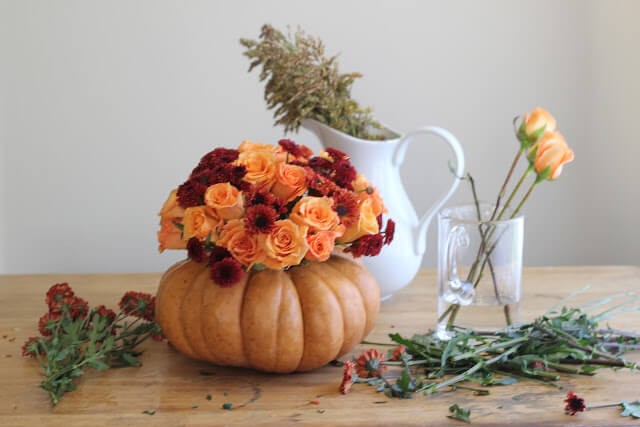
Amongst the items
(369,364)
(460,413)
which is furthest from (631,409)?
(369,364)

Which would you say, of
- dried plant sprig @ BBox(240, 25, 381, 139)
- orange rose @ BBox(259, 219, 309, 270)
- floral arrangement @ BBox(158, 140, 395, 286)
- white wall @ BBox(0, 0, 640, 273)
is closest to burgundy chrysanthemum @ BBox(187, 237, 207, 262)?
floral arrangement @ BBox(158, 140, 395, 286)

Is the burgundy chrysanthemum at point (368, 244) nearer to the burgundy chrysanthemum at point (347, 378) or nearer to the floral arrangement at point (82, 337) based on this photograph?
the burgundy chrysanthemum at point (347, 378)

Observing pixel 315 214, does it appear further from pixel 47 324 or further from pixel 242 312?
pixel 47 324

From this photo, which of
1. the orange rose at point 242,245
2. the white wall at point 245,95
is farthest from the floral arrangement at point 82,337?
the white wall at point 245,95

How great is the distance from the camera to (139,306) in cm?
114

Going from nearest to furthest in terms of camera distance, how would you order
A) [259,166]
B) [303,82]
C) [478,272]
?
[259,166] < [478,272] < [303,82]

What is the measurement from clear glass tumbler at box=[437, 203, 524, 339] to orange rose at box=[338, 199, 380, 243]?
0.14 metres

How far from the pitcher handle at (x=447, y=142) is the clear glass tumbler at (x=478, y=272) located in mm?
125

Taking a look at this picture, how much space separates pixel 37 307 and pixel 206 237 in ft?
1.61

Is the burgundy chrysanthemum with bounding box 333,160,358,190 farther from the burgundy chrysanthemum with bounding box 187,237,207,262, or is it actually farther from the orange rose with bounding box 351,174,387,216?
the burgundy chrysanthemum with bounding box 187,237,207,262

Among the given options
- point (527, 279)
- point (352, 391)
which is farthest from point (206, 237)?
point (527, 279)

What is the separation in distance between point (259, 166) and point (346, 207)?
0.12 meters

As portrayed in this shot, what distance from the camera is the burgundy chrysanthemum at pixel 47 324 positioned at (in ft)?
3.64

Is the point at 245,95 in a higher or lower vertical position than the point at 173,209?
higher
